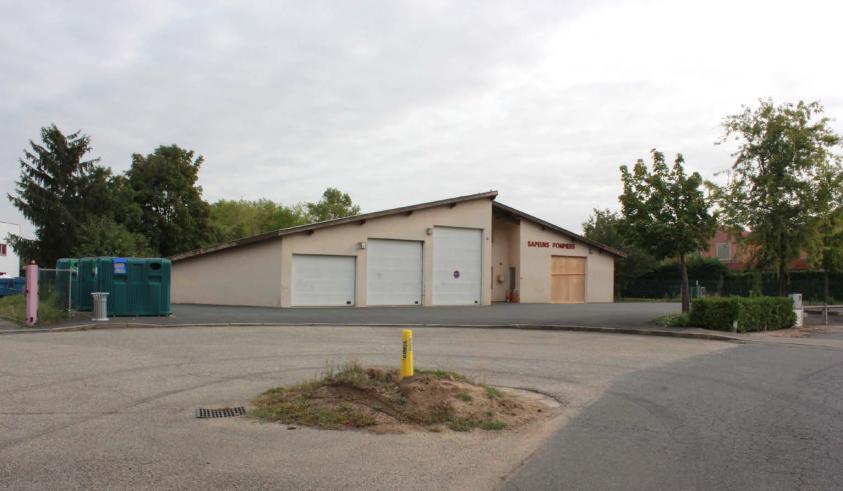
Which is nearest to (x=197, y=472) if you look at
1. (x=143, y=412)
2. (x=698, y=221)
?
(x=143, y=412)

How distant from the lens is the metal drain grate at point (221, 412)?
24.7 feet

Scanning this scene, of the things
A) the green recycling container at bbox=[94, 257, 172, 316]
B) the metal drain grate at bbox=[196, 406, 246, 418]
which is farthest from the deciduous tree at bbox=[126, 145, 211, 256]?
the metal drain grate at bbox=[196, 406, 246, 418]

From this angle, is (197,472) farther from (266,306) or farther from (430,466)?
(266,306)

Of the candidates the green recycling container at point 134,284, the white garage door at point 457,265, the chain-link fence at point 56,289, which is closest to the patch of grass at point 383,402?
the green recycling container at point 134,284

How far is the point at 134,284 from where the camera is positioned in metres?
20.4

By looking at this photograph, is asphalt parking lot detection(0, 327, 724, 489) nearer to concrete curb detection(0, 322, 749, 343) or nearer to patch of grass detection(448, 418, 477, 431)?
patch of grass detection(448, 418, 477, 431)

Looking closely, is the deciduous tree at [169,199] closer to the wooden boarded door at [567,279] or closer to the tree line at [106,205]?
the tree line at [106,205]

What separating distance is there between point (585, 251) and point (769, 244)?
56.4 feet

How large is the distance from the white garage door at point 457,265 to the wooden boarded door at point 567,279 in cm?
607

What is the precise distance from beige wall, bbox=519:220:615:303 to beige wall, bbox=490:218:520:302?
0.95 meters

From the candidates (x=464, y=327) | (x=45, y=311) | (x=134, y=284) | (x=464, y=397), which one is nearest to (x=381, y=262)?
(x=464, y=327)

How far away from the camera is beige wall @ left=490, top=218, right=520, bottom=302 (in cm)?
3756

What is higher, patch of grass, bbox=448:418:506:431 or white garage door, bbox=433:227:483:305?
white garage door, bbox=433:227:483:305

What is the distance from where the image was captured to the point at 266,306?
2858 centimetres
